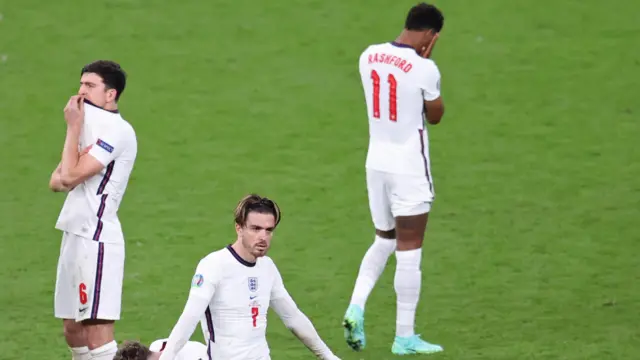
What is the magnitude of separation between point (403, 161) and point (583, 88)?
20.4ft

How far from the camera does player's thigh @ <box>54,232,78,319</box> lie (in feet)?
24.1

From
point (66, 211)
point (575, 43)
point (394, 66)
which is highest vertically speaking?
point (575, 43)

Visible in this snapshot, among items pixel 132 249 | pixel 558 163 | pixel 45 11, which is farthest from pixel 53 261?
pixel 45 11

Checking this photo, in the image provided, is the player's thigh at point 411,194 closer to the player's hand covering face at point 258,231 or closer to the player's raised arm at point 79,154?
the player's raised arm at point 79,154

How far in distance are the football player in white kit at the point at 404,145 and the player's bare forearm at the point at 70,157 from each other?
2157mm

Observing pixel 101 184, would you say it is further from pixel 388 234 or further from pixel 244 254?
pixel 388 234

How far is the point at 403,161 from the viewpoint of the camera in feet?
28.6

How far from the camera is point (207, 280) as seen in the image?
21.1 feet

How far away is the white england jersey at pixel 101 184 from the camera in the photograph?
24.0ft

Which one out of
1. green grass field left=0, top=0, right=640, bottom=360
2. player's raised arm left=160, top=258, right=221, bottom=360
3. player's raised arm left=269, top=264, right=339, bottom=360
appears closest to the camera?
player's raised arm left=160, top=258, right=221, bottom=360

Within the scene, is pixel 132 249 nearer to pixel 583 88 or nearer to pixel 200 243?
pixel 200 243

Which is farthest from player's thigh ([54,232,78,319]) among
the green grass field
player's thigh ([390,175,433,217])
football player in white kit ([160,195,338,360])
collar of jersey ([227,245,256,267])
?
player's thigh ([390,175,433,217])

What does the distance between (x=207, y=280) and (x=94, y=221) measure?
3.74 ft

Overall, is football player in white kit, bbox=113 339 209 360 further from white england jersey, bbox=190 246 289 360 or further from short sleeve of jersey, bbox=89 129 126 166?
short sleeve of jersey, bbox=89 129 126 166
